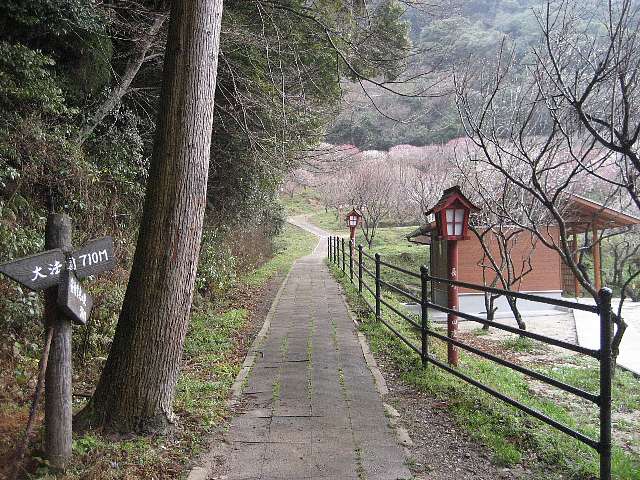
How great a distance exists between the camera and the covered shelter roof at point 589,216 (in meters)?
16.3

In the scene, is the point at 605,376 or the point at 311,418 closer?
the point at 605,376

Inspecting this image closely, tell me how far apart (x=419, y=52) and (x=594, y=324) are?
1073 centimetres

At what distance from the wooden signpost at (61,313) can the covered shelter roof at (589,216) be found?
16034 millimetres

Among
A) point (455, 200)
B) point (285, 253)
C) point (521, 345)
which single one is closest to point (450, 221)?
point (455, 200)

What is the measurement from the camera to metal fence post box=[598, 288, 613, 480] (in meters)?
2.75

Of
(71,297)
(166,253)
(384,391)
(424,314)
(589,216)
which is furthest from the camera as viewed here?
(589,216)

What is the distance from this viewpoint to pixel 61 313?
9.66 ft

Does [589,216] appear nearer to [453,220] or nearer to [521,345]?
[521,345]

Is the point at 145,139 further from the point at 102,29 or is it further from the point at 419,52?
the point at 419,52

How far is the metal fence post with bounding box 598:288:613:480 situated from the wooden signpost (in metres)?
3.05

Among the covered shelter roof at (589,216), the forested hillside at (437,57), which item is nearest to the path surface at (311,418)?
the forested hillside at (437,57)

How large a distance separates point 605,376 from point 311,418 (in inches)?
91.4

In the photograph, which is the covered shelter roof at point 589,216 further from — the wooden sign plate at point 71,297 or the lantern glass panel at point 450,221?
the wooden sign plate at point 71,297

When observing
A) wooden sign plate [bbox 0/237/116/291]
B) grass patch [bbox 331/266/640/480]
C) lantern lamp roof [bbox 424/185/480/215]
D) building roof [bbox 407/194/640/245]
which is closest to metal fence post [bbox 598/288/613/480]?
grass patch [bbox 331/266/640/480]
